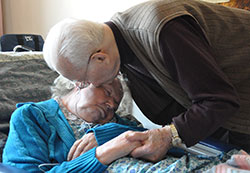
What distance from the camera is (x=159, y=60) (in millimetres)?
1053

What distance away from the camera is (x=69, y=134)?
49.4 inches

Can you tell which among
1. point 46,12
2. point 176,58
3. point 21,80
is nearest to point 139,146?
point 176,58

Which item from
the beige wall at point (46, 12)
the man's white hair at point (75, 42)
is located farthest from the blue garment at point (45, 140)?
the beige wall at point (46, 12)

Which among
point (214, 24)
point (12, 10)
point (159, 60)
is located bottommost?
point (12, 10)

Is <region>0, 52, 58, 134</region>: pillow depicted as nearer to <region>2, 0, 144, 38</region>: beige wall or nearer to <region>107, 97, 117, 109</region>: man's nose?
<region>107, 97, 117, 109</region>: man's nose

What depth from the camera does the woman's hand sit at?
1.02 meters

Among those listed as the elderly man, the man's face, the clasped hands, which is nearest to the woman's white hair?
the man's face

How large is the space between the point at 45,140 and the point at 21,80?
674 mm

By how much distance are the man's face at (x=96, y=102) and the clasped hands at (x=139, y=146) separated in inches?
12.2

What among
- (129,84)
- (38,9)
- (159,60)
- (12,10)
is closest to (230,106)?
(159,60)

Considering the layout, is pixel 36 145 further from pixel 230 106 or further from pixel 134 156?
pixel 230 106

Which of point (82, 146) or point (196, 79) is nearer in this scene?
point (196, 79)

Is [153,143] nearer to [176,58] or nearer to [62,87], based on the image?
[176,58]

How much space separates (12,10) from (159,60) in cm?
335
